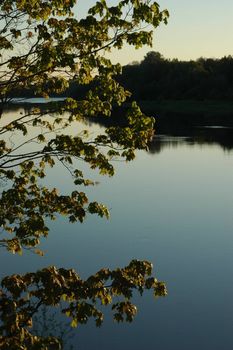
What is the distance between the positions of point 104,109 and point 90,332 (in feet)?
26.6

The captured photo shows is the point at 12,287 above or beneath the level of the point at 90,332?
above

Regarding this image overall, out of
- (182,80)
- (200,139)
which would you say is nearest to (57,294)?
(200,139)

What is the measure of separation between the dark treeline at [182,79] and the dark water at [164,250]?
10102 centimetres

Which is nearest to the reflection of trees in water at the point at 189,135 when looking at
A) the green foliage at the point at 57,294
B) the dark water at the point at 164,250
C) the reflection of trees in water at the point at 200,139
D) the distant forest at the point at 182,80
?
the reflection of trees in water at the point at 200,139

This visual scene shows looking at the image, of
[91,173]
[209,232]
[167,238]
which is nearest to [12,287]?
[167,238]

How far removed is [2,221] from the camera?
427 inches

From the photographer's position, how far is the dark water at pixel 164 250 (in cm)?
1694

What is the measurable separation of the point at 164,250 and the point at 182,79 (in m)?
140

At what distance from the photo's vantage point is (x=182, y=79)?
16075cm

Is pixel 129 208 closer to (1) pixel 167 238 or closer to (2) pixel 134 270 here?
(1) pixel 167 238

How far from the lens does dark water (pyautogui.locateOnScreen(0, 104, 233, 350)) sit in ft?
55.6

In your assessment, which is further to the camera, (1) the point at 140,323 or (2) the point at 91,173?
(2) the point at 91,173

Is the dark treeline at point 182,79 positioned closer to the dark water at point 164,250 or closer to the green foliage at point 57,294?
the dark water at point 164,250

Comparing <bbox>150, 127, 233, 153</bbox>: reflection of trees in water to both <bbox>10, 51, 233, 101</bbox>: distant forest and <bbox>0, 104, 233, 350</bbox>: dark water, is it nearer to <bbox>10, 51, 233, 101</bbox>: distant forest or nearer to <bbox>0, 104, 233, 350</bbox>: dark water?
<bbox>0, 104, 233, 350</bbox>: dark water
